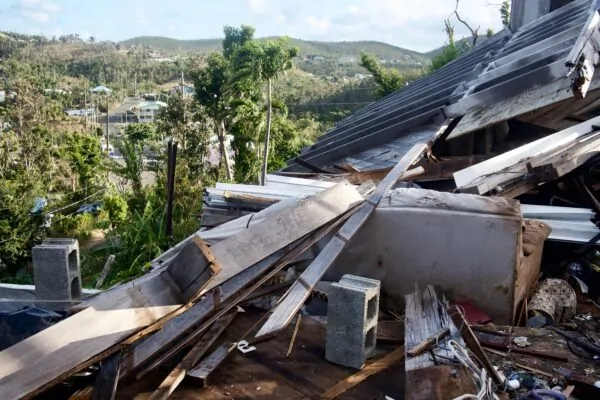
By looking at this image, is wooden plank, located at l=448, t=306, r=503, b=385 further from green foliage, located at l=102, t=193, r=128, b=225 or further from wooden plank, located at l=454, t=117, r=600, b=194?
green foliage, located at l=102, t=193, r=128, b=225

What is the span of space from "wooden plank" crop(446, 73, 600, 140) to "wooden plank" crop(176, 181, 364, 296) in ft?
6.65

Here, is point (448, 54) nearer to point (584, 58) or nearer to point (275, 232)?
point (584, 58)

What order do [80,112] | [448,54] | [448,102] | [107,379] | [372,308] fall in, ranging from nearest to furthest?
1. [107,379]
2. [372,308]
3. [448,102]
4. [448,54]
5. [80,112]

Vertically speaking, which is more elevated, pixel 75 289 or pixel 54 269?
pixel 54 269

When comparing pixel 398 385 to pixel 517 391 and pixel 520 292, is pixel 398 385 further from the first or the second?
pixel 520 292

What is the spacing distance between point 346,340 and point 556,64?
4.07 m

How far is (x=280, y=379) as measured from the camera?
13.0ft

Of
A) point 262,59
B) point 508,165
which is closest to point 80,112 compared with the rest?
point 262,59

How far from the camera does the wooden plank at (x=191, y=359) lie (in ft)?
11.8

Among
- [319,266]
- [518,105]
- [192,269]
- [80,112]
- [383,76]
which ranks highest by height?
[383,76]

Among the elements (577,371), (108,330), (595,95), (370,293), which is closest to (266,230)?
(370,293)

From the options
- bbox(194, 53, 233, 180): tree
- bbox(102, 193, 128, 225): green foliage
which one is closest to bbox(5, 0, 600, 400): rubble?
bbox(102, 193, 128, 225): green foliage

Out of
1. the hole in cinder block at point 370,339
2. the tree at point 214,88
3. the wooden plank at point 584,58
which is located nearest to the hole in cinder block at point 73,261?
the hole in cinder block at point 370,339

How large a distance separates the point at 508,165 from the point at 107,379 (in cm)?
386
